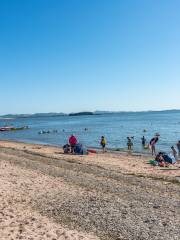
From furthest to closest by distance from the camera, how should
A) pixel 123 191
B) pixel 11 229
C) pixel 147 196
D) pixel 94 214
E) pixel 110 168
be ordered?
pixel 110 168
pixel 123 191
pixel 147 196
pixel 94 214
pixel 11 229

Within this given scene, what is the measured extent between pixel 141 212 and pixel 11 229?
4.12 meters

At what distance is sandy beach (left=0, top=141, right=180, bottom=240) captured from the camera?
1000 centimetres

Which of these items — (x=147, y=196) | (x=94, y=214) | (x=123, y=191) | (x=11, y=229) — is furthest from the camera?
(x=123, y=191)

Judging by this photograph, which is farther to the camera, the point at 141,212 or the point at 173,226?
the point at 141,212

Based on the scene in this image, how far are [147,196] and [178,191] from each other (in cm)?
165

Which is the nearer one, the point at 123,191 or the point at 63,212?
the point at 63,212

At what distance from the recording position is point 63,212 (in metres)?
11.9

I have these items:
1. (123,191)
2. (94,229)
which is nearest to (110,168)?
(123,191)

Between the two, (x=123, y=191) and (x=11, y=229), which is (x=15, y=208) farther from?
(x=123, y=191)

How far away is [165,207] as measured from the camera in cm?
1212

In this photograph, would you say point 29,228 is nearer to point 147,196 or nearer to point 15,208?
point 15,208

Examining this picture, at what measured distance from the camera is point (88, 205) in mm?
12625

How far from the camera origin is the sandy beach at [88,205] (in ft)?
32.8

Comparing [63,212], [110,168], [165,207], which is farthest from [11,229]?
[110,168]
